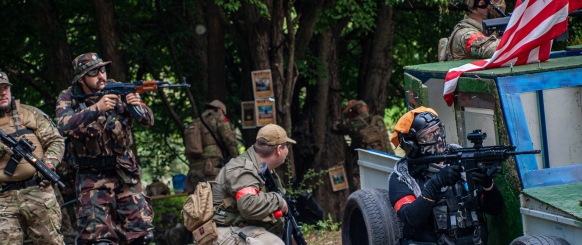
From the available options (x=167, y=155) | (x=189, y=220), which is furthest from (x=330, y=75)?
(x=189, y=220)

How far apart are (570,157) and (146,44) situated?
958cm

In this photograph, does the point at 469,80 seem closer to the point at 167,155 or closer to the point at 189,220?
the point at 189,220

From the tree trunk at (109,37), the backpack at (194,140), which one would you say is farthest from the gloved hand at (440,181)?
the backpack at (194,140)

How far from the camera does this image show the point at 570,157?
5.85 metres

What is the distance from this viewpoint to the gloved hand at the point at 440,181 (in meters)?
5.40

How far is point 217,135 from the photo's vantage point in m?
13.1

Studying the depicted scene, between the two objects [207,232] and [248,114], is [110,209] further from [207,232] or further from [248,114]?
[248,114]

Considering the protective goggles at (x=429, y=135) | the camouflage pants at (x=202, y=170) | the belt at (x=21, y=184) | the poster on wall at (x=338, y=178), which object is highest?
the protective goggles at (x=429, y=135)

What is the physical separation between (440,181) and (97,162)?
3.48 meters

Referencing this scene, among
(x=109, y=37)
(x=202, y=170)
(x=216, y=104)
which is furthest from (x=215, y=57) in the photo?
(x=109, y=37)

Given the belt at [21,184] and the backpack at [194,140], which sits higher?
the backpack at [194,140]

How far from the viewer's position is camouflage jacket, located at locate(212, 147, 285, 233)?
6.34 m

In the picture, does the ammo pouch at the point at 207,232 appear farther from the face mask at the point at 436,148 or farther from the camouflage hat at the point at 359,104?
the camouflage hat at the point at 359,104

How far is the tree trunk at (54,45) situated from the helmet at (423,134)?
24.3 feet
